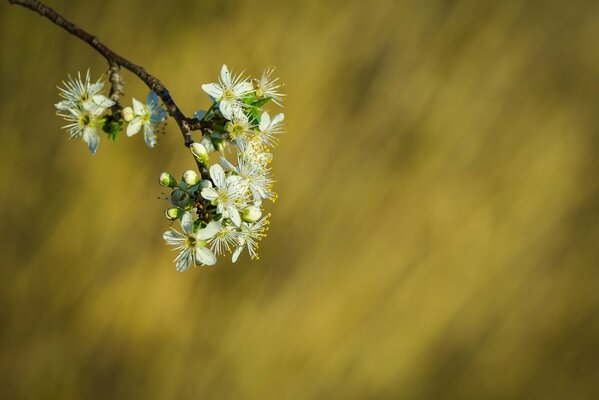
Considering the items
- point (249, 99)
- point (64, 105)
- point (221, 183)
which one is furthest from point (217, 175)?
point (64, 105)

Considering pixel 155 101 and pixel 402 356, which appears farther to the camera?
pixel 402 356

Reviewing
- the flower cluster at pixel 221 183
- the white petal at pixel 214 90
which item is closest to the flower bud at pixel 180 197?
the flower cluster at pixel 221 183

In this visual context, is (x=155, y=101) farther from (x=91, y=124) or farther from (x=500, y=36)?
(x=500, y=36)

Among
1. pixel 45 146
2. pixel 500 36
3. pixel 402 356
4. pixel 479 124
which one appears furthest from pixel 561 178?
pixel 45 146

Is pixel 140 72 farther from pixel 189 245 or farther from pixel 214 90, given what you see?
pixel 189 245

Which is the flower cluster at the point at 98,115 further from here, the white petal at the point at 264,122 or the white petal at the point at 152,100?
the white petal at the point at 264,122

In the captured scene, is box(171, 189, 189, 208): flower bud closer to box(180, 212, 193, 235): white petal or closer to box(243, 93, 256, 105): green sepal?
box(180, 212, 193, 235): white petal

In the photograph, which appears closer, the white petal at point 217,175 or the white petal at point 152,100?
the white petal at point 217,175

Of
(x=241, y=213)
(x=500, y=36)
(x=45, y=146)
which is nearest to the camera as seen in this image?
(x=241, y=213)
